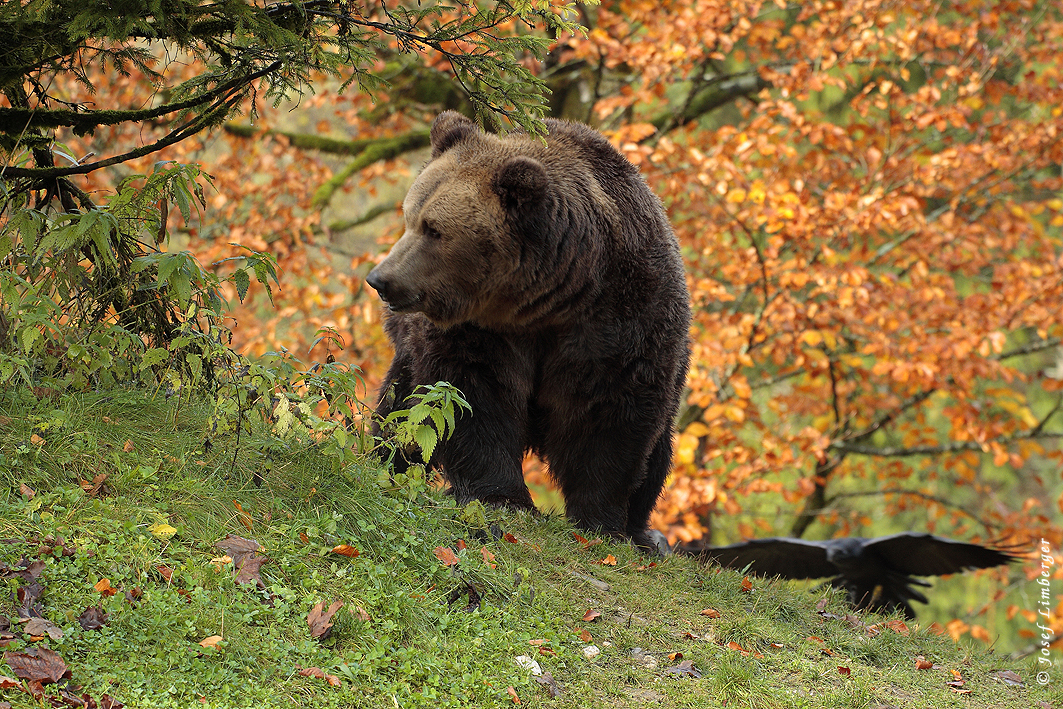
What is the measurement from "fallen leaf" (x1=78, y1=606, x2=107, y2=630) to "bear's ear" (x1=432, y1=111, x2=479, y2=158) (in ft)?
9.98

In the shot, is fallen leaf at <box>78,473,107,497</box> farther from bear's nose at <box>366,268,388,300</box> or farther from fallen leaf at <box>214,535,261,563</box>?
bear's nose at <box>366,268,388,300</box>

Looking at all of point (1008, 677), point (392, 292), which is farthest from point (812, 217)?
point (392, 292)

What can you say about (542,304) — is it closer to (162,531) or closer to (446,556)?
(446,556)

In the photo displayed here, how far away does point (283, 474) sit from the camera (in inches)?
141

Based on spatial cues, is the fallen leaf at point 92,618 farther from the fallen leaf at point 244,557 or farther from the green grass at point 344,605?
the fallen leaf at point 244,557

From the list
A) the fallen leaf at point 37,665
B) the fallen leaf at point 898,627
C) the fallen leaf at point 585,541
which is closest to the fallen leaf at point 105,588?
the fallen leaf at point 37,665

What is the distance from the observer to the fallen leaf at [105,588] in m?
2.68

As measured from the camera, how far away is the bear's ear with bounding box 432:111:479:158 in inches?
192

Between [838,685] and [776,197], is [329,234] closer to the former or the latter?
[776,197]

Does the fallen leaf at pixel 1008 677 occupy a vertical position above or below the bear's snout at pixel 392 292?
below

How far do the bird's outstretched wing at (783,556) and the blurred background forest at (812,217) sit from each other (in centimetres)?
208

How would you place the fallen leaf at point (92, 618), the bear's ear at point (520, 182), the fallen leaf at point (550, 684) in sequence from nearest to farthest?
the fallen leaf at point (92, 618) < the fallen leaf at point (550, 684) < the bear's ear at point (520, 182)

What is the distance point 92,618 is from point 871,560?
486 centimetres

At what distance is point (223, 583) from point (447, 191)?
239cm
